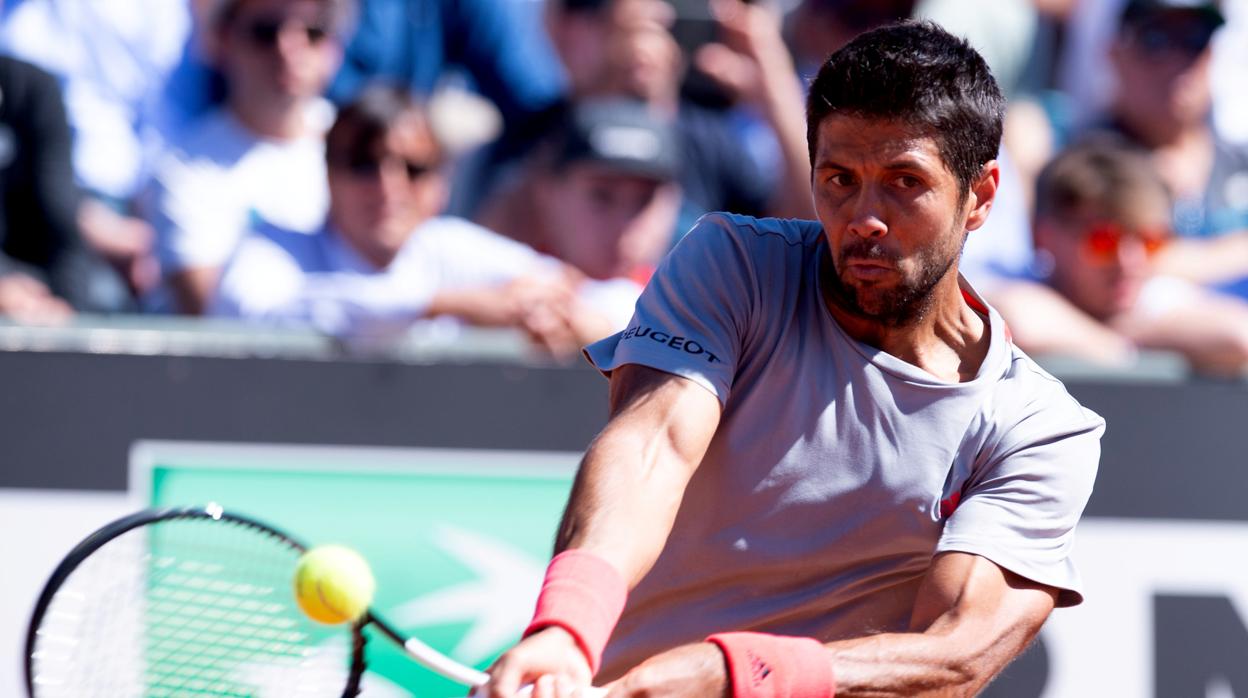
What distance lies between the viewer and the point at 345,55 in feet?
19.7

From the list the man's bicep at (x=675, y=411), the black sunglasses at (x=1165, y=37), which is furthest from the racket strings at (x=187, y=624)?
the black sunglasses at (x=1165, y=37)

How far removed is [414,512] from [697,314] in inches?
86.3

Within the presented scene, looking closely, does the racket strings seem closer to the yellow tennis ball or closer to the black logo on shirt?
the yellow tennis ball

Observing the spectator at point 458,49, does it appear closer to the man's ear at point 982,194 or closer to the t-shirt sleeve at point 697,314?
the t-shirt sleeve at point 697,314

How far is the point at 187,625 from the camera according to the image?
331 cm

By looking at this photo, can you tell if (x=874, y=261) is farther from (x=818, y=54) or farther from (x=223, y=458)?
(x=818, y=54)

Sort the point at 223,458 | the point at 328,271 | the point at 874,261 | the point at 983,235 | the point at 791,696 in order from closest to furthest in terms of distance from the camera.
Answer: the point at 791,696, the point at 874,261, the point at 223,458, the point at 328,271, the point at 983,235

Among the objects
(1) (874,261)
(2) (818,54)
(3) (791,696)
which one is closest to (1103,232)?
(2) (818,54)

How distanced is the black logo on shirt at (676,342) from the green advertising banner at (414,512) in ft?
6.80

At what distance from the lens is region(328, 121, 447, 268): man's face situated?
5.32 meters

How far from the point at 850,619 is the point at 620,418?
0.65 m

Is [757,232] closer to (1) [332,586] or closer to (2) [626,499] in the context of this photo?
(2) [626,499]

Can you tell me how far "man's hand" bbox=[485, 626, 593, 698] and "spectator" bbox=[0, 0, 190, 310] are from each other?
362 centimetres

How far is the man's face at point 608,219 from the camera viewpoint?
548 centimetres
